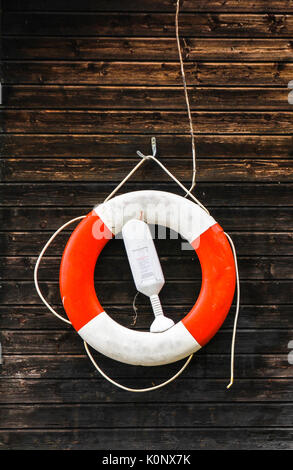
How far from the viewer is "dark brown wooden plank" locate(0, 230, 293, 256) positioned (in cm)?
176

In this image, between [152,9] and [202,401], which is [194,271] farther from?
[152,9]

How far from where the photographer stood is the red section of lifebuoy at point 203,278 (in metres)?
1.62

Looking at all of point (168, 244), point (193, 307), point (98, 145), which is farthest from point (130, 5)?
point (193, 307)

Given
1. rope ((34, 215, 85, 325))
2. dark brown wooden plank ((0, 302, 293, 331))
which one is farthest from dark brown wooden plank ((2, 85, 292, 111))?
dark brown wooden plank ((0, 302, 293, 331))

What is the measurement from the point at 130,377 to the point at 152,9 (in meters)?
1.33

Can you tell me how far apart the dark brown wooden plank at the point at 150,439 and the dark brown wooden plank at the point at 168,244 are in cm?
64

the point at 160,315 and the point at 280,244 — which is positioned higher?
the point at 280,244

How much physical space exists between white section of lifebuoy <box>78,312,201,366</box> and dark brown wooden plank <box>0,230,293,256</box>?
0.28 metres

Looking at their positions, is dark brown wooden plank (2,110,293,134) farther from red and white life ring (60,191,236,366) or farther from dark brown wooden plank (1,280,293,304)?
dark brown wooden plank (1,280,293,304)

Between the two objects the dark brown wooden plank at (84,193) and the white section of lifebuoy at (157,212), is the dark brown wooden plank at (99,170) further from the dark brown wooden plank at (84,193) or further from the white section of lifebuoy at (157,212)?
the white section of lifebuoy at (157,212)

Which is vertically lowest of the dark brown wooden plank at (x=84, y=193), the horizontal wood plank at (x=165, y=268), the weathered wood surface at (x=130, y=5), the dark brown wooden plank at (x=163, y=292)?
the dark brown wooden plank at (x=163, y=292)

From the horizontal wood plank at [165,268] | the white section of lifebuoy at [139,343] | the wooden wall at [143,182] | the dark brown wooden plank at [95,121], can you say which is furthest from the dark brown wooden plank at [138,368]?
the dark brown wooden plank at [95,121]

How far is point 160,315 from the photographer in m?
1.63
